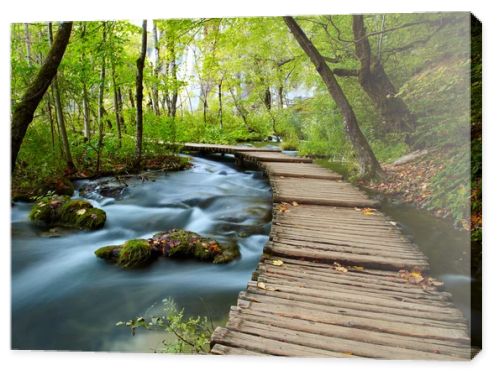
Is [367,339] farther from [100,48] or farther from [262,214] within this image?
[100,48]

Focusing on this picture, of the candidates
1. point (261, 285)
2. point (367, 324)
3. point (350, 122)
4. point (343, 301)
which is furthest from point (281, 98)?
point (367, 324)

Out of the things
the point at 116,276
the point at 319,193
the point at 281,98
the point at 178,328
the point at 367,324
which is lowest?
the point at 178,328

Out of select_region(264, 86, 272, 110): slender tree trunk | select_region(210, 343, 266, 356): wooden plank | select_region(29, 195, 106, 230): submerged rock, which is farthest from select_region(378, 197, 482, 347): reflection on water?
select_region(264, 86, 272, 110): slender tree trunk

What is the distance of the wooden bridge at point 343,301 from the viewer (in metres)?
1.67

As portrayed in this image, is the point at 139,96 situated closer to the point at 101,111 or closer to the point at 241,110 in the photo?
the point at 101,111

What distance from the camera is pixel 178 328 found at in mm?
2180

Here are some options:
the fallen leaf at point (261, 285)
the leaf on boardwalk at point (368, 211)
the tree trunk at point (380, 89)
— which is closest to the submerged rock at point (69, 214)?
the fallen leaf at point (261, 285)

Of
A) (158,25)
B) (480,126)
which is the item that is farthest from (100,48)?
(480,126)

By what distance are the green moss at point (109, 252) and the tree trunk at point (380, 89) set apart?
303 cm

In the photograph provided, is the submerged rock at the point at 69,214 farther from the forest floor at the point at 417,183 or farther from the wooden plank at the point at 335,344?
the forest floor at the point at 417,183

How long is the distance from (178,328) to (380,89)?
12.1 ft

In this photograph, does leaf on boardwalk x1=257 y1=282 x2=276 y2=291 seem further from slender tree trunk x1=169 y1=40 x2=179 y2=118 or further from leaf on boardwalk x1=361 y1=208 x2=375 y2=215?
slender tree trunk x1=169 y1=40 x2=179 y2=118

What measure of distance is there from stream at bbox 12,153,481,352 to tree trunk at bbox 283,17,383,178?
0.81 m

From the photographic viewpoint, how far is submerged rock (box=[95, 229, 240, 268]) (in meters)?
2.71
